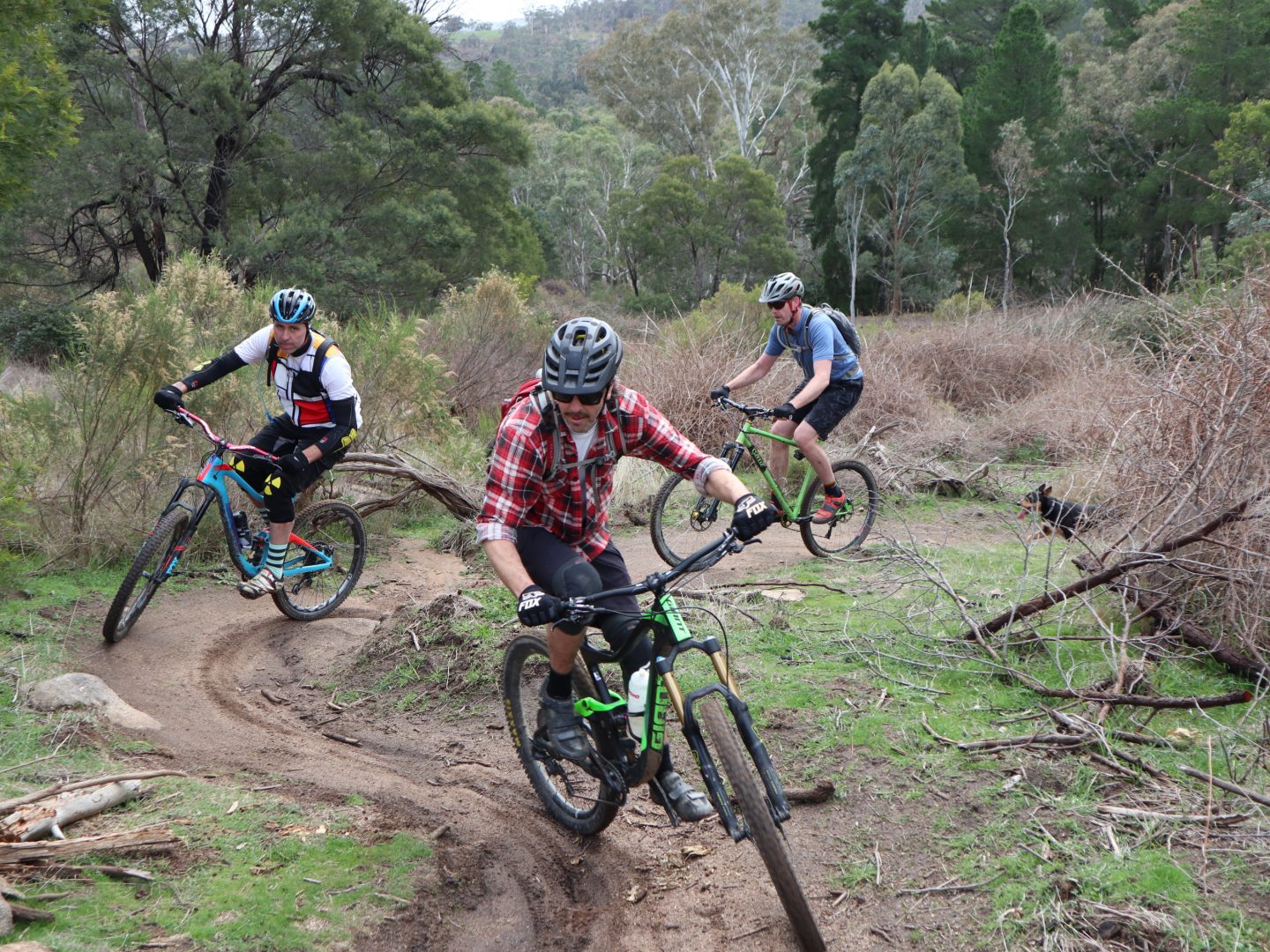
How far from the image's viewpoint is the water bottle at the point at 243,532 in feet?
23.2

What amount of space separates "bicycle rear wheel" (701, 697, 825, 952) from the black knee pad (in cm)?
75

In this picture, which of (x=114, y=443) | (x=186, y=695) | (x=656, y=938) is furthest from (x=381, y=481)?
(x=656, y=938)

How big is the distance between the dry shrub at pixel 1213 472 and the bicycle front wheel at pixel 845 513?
315 centimetres

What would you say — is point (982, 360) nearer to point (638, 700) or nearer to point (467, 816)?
point (467, 816)

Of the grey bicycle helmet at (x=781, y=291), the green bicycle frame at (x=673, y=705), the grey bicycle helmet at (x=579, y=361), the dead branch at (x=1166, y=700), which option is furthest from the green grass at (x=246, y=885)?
the grey bicycle helmet at (x=781, y=291)

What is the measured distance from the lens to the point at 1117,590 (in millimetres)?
5695

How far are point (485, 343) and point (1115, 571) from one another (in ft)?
41.4

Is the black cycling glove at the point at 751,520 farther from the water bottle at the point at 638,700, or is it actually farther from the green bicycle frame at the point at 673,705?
the water bottle at the point at 638,700

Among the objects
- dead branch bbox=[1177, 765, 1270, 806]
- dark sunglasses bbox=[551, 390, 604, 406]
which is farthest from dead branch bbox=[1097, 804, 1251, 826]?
dark sunglasses bbox=[551, 390, 604, 406]

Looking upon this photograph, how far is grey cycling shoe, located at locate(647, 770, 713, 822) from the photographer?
363 centimetres

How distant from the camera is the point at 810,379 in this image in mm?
8414

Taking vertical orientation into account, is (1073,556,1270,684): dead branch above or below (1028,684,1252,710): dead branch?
below

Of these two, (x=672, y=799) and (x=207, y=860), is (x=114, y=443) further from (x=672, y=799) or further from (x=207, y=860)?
(x=672, y=799)

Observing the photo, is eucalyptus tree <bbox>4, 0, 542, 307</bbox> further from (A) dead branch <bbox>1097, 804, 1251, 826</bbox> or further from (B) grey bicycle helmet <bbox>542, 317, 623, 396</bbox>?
(A) dead branch <bbox>1097, 804, 1251, 826</bbox>
